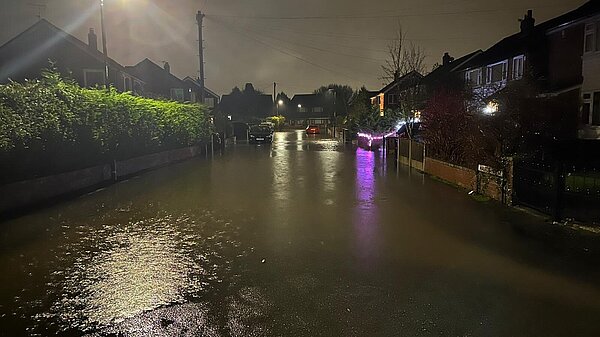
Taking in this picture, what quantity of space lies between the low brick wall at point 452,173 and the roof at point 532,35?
1159cm

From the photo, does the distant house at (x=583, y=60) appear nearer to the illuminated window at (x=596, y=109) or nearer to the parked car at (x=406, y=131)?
the illuminated window at (x=596, y=109)

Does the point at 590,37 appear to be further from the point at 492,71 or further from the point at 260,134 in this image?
the point at 260,134

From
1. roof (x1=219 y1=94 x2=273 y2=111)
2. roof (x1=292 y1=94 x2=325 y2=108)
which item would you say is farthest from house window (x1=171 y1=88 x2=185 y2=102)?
roof (x1=292 y1=94 x2=325 y2=108)

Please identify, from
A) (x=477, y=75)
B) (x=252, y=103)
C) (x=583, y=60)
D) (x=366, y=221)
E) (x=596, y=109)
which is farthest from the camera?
(x=252, y=103)

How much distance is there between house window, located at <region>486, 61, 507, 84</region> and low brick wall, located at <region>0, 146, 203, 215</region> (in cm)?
2478

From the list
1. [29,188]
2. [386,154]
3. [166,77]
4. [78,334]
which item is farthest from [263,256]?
[166,77]

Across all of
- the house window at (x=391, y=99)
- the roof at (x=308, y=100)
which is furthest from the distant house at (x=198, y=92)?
the roof at (x=308, y=100)

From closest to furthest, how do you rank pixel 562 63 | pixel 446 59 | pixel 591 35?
pixel 591 35
pixel 562 63
pixel 446 59

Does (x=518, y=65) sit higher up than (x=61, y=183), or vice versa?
(x=518, y=65)

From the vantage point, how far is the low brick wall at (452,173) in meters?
12.5

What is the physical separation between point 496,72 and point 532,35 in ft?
13.3

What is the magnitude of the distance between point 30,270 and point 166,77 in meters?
62.1

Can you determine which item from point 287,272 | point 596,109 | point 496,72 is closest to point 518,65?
point 496,72

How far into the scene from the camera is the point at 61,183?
1244 cm
